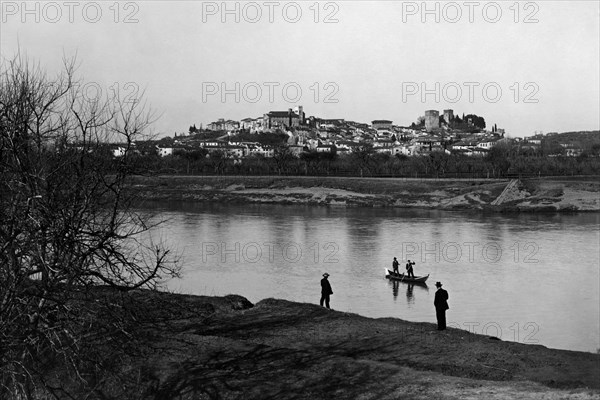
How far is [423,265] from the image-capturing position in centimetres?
3139

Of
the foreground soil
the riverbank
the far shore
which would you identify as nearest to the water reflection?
the far shore

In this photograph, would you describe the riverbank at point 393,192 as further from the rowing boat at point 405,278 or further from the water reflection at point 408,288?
the water reflection at point 408,288

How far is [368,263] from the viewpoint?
31344 millimetres

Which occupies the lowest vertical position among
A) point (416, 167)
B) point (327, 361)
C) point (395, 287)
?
point (395, 287)

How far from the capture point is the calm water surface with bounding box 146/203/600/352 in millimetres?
22109

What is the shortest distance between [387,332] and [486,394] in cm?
469

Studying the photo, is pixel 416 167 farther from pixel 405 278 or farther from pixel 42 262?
pixel 42 262

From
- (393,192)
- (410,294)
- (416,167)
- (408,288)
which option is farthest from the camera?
(416,167)

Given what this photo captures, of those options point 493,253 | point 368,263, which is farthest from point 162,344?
point 493,253

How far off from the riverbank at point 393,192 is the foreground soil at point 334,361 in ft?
150

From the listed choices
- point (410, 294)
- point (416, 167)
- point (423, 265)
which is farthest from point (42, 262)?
point (416, 167)

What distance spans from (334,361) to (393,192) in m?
58.0

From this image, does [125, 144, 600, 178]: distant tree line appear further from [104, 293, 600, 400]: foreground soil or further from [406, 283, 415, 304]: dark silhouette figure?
[104, 293, 600, 400]: foreground soil

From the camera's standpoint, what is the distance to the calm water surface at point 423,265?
72.5ft
